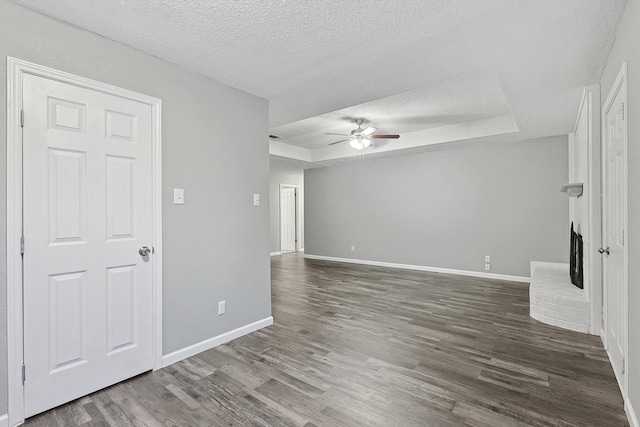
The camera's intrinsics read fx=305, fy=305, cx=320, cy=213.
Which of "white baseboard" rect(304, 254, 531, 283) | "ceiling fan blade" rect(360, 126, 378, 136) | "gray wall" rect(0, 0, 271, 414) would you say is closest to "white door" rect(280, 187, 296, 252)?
"white baseboard" rect(304, 254, 531, 283)

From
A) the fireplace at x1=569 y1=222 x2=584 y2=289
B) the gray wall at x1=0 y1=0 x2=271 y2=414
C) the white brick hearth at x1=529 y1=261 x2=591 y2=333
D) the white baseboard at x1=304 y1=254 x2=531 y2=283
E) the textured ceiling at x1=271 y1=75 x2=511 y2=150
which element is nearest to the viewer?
the gray wall at x1=0 y1=0 x2=271 y2=414

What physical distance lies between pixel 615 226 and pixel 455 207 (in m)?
3.76

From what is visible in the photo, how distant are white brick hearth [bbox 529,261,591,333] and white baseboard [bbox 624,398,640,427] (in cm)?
146

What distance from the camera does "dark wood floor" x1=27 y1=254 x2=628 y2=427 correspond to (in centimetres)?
183

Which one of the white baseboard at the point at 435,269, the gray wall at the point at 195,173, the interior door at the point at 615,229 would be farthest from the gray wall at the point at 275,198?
the interior door at the point at 615,229

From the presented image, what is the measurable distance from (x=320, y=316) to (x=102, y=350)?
2.15 metres

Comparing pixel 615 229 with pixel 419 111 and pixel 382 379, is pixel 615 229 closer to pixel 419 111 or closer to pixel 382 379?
pixel 382 379

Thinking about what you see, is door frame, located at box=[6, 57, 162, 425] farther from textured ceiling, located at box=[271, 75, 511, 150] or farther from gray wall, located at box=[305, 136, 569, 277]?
gray wall, located at box=[305, 136, 569, 277]

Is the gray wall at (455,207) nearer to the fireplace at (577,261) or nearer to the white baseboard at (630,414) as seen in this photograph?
the fireplace at (577,261)

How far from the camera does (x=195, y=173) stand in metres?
2.68

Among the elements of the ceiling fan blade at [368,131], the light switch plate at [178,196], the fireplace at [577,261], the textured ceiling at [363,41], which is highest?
the ceiling fan blade at [368,131]

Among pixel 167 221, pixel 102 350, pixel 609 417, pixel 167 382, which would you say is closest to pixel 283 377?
pixel 167 382

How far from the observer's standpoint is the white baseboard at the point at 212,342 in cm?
251

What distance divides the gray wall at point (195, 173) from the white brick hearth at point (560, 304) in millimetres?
3011
